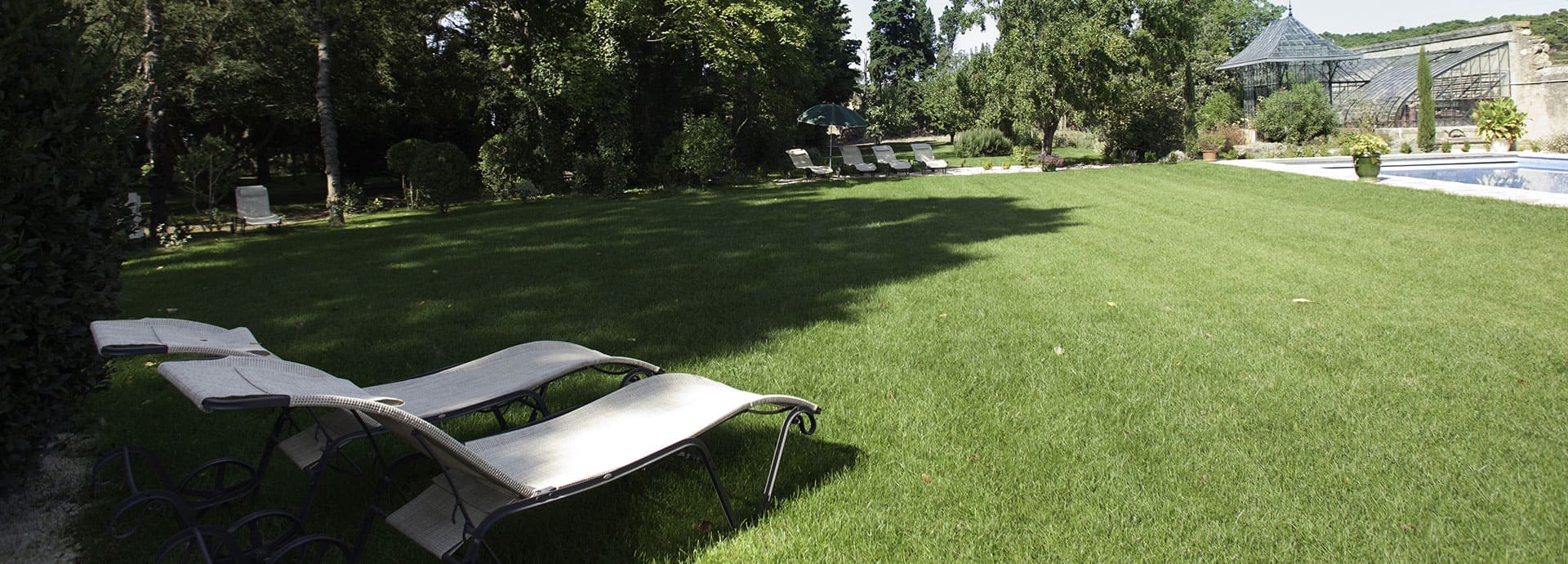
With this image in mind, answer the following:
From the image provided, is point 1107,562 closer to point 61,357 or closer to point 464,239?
point 61,357

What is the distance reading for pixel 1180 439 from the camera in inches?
139

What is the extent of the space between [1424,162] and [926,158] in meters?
12.8

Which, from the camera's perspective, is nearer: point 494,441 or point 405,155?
point 494,441

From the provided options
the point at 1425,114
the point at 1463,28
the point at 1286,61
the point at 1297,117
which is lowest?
the point at 1425,114

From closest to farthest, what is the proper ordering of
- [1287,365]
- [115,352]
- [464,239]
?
[115,352]
[1287,365]
[464,239]

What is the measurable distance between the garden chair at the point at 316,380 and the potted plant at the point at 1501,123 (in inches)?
1125

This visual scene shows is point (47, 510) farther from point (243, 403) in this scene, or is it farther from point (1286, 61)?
point (1286, 61)

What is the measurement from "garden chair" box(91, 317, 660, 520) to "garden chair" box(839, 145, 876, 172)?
17.6 metres

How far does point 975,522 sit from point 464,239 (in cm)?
882

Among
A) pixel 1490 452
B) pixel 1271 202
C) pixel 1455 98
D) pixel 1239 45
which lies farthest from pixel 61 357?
pixel 1239 45

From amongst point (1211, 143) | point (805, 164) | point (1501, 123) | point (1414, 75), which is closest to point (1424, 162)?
point (1501, 123)

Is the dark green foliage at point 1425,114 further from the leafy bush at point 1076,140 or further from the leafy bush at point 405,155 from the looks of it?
the leafy bush at point 405,155

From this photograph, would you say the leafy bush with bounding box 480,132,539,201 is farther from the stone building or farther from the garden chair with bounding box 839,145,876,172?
the stone building

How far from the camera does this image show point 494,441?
2766mm
